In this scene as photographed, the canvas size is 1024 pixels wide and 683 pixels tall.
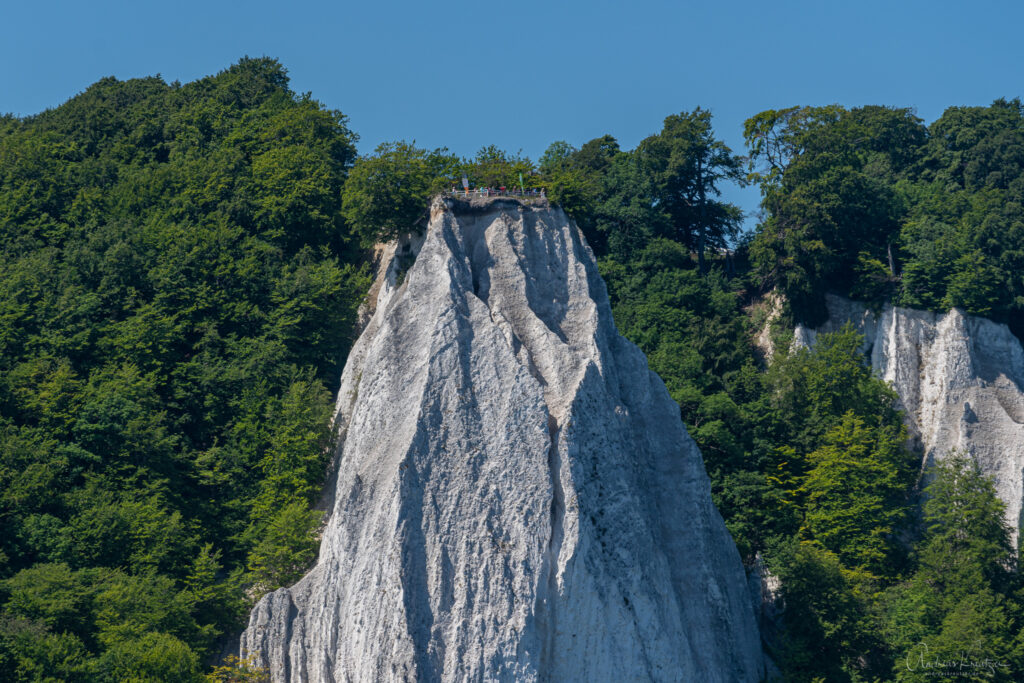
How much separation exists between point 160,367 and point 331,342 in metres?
6.69

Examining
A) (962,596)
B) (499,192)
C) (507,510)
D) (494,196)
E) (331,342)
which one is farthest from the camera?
(331,342)

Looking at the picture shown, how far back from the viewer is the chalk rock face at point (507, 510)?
45.6 m

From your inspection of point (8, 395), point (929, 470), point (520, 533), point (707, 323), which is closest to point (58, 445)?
point (8, 395)

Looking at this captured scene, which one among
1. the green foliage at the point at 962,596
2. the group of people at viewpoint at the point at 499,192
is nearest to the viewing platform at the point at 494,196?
the group of people at viewpoint at the point at 499,192

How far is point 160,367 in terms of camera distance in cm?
5716

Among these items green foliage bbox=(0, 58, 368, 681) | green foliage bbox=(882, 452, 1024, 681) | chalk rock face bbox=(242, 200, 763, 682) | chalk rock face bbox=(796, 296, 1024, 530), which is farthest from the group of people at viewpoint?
green foliage bbox=(882, 452, 1024, 681)

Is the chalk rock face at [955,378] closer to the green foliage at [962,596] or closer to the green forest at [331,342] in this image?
the green forest at [331,342]

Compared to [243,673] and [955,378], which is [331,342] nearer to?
[243,673]

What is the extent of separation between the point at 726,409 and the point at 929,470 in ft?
31.4

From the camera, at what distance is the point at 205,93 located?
8038cm

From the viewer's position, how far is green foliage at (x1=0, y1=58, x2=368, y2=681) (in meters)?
47.9

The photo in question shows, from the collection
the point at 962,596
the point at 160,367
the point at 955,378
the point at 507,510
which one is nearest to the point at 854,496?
the point at 962,596

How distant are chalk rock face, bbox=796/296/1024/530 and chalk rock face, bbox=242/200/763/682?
16.0m

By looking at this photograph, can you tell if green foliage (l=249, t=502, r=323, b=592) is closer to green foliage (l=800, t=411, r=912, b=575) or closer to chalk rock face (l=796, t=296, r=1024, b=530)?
green foliage (l=800, t=411, r=912, b=575)
